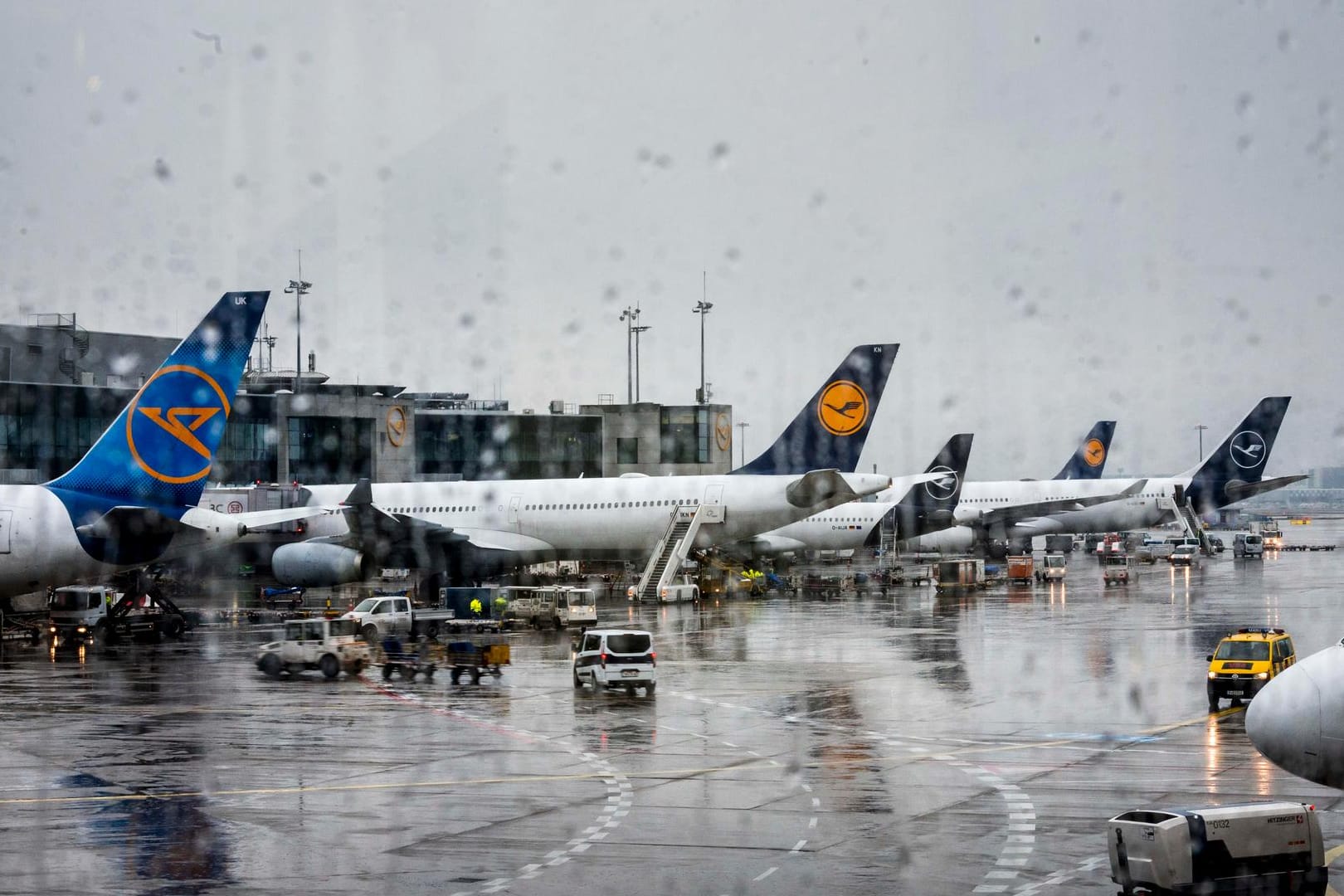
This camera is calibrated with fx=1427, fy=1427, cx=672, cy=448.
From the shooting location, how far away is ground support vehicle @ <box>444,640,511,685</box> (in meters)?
30.7

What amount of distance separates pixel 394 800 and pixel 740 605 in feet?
124

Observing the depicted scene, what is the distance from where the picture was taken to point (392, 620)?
41688mm

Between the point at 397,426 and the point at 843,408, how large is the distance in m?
39.6

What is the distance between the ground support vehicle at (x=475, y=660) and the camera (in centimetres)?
3069

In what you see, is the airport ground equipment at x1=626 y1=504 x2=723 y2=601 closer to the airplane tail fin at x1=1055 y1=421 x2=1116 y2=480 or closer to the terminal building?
the terminal building

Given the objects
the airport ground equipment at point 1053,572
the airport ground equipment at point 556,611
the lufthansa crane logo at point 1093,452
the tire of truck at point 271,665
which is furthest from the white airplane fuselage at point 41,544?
the lufthansa crane logo at point 1093,452

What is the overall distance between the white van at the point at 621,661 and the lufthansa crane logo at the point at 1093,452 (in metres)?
91.6

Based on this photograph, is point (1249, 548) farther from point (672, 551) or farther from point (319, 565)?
point (319, 565)

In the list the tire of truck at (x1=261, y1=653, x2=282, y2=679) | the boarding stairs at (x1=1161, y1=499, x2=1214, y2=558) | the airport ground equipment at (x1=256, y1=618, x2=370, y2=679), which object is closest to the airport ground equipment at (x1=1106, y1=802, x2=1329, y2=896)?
the airport ground equipment at (x1=256, y1=618, x2=370, y2=679)

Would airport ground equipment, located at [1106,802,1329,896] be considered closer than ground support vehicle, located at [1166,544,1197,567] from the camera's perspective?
Yes

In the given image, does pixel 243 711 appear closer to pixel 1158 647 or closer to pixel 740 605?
pixel 1158 647

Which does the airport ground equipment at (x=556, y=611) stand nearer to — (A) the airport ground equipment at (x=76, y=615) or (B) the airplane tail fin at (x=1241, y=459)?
(A) the airport ground equipment at (x=76, y=615)

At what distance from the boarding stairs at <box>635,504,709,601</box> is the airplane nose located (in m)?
Answer: 43.0

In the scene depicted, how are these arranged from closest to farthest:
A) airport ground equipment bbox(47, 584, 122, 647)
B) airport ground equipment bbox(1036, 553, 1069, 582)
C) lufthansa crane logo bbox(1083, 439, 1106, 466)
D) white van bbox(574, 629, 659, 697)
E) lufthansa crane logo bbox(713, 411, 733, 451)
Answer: white van bbox(574, 629, 659, 697) → airport ground equipment bbox(47, 584, 122, 647) → airport ground equipment bbox(1036, 553, 1069, 582) → lufthansa crane logo bbox(713, 411, 733, 451) → lufthansa crane logo bbox(1083, 439, 1106, 466)
